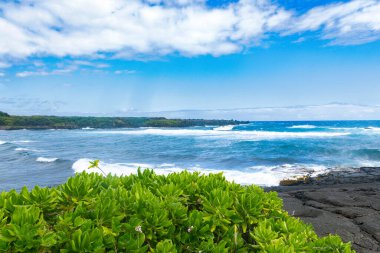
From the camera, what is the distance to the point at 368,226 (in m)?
5.94

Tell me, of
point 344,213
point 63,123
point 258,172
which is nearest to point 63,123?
point 63,123

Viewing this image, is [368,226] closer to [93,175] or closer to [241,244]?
[241,244]

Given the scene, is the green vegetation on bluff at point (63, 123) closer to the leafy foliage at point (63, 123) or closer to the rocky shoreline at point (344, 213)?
the leafy foliage at point (63, 123)

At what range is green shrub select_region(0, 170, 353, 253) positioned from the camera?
6.13ft

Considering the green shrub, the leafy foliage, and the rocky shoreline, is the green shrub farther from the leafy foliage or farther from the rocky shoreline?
the leafy foliage

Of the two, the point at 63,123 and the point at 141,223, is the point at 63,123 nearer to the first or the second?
the point at 63,123

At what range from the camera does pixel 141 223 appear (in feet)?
6.88

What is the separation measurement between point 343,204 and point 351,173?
9.46 meters

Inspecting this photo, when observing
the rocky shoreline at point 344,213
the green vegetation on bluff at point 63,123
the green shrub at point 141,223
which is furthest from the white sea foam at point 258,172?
the green vegetation on bluff at point 63,123

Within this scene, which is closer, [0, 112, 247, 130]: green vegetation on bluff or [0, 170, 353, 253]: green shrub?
[0, 170, 353, 253]: green shrub

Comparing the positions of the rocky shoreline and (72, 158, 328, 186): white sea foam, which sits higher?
the rocky shoreline

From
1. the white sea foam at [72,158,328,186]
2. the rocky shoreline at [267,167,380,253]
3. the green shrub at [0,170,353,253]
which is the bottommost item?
the white sea foam at [72,158,328,186]

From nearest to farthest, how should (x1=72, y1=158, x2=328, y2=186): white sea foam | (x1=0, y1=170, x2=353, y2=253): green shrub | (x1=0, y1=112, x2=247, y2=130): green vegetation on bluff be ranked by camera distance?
(x1=0, y1=170, x2=353, y2=253): green shrub, (x1=72, y1=158, x2=328, y2=186): white sea foam, (x1=0, y1=112, x2=247, y2=130): green vegetation on bluff

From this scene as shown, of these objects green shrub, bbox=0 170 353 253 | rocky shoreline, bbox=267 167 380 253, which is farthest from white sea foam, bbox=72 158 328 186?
green shrub, bbox=0 170 353 253
